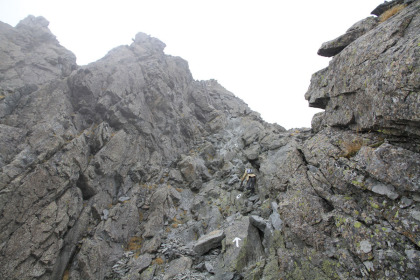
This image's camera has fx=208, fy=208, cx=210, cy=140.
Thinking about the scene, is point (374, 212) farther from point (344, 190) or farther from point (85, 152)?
point (85, 152)

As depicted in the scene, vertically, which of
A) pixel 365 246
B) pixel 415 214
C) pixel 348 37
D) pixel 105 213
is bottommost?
pixel 105 213

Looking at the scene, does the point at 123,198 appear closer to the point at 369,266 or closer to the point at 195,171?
the point at 195,171

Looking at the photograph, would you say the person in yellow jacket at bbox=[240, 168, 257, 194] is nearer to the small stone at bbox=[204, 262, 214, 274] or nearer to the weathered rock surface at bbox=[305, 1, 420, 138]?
the small stone at bbox=[204, 262, 214, 274]

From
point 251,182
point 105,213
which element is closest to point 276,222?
point 251,182

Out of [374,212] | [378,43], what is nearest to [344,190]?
[374,212]

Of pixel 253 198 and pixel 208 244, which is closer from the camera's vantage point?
pixel 208 244

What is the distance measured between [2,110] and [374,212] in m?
33.3

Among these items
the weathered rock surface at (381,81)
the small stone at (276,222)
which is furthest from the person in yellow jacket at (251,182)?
the weathered rock surface at (381,81)

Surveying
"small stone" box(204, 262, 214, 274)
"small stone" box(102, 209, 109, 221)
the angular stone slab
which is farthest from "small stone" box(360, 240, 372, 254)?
"small stone" box(102, 209, 109, 221)

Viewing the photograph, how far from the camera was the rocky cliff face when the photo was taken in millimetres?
7492

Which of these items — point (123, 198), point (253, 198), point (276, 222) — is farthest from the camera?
point (123, 198)

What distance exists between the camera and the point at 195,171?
93.9ft

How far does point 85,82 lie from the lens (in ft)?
98.4

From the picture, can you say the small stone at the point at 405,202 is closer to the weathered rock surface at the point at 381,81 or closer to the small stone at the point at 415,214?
the small stone at the point at 415,214
